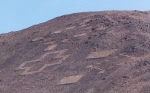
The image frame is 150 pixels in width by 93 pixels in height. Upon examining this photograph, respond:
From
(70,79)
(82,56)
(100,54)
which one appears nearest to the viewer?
(70,79)

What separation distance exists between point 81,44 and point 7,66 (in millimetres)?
4534

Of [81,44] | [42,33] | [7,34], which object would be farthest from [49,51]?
[7,34]

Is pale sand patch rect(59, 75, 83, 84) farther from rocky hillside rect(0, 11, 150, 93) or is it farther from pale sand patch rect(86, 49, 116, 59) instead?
pale sand patch rect(86, 49, 116, 59)

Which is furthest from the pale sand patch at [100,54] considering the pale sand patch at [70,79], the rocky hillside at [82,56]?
the pale sand patch at [70,79]

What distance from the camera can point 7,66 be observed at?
28.1 m

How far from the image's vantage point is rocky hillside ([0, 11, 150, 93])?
22.2 metres

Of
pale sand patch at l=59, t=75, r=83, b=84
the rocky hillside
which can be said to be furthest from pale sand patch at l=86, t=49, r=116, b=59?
pale sand patch at l=59, t=75, r=83, b=84

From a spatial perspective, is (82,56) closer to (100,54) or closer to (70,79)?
(100,54)

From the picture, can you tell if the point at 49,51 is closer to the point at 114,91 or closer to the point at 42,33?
the point at 42,33

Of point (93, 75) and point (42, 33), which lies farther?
point (42, 33)

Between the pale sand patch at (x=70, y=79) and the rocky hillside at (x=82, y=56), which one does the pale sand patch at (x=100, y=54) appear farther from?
the pale sand patch at (x=70, y=79)

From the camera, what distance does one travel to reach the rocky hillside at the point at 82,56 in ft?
72.8

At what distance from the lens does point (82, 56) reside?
2594cm

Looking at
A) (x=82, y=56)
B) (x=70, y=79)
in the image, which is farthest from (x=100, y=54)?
(x=70, y=79)
